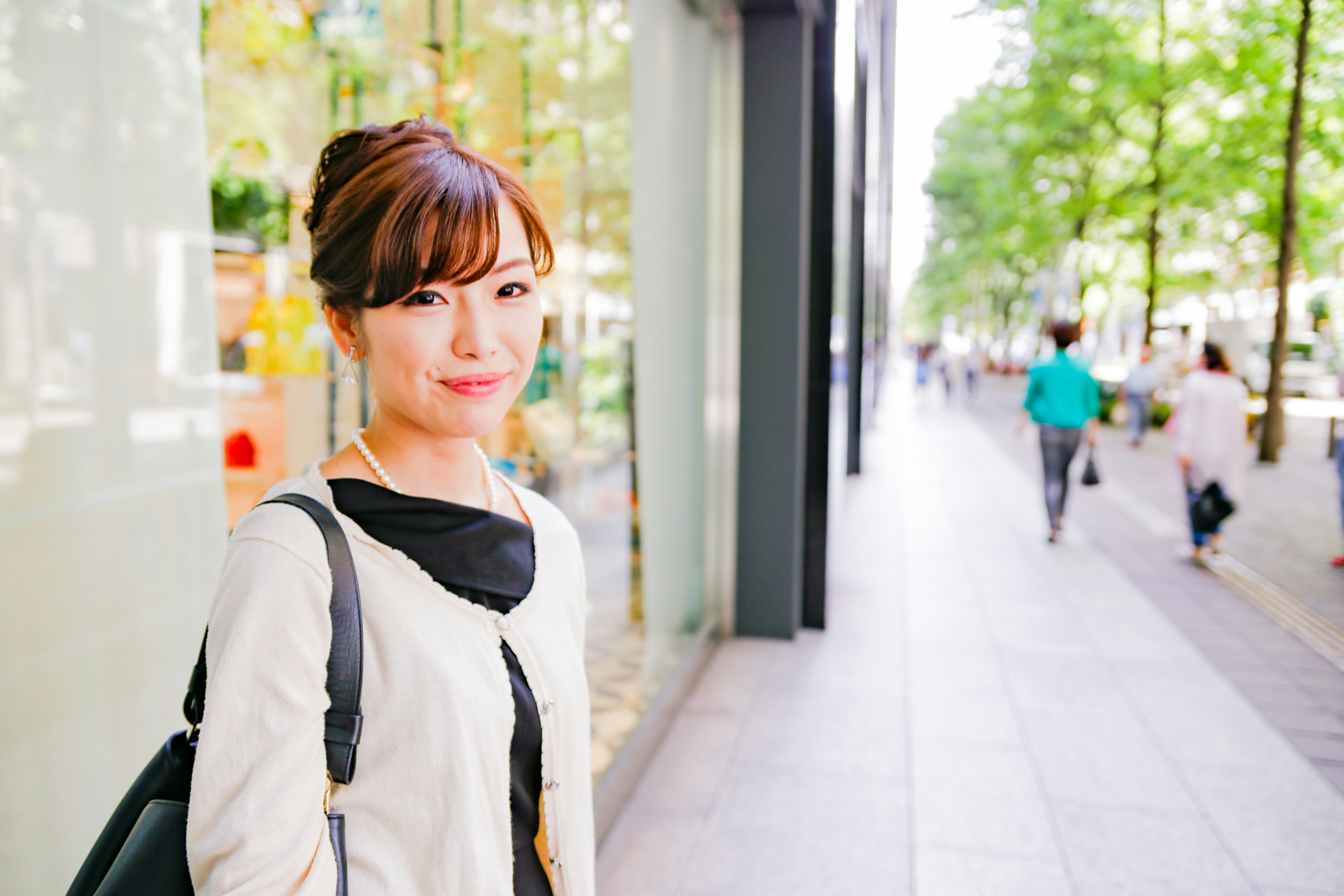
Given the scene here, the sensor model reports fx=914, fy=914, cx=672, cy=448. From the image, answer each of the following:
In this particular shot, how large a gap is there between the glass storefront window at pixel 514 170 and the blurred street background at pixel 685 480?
0.02 metres

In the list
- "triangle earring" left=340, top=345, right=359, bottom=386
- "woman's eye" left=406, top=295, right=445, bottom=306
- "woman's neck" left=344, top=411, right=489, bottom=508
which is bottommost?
"woman's neck" left=344, top=411, right=489, bottom=508

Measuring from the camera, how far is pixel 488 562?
49.6 inches

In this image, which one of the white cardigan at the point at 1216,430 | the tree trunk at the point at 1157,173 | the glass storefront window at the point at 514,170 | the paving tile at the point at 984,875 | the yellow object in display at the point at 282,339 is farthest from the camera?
the tree trunk at the point at 1157,173

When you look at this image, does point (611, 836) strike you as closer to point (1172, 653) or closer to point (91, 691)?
point (91, 691)

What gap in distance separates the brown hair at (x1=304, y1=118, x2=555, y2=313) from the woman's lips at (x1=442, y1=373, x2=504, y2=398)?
119 millimetres

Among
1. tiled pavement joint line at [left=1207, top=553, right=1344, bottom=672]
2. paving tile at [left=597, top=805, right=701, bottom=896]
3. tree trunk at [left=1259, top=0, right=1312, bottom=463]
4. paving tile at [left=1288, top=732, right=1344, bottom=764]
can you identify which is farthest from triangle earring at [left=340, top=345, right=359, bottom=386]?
tree trunk at [left=1259, top=0, right=1312, bottom=463]

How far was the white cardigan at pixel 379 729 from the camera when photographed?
950 millimetres

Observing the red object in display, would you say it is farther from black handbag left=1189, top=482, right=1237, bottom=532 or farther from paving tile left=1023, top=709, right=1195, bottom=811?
black handbag left=1189, top=482, right=1237, bottom=532

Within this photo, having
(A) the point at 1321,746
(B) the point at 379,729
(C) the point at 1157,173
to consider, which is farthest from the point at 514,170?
(C) the point at 1157,173

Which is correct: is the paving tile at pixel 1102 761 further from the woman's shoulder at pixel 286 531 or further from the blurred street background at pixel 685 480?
the woman's shoulder at pixel 286 531

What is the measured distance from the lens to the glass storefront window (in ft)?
7.01

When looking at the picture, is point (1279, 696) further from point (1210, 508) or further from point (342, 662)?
point (342, 662)

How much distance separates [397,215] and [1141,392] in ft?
54.6

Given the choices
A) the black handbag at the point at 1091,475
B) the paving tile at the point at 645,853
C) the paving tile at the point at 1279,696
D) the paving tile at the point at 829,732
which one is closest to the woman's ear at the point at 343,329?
the paving tile at the point at 645,853
